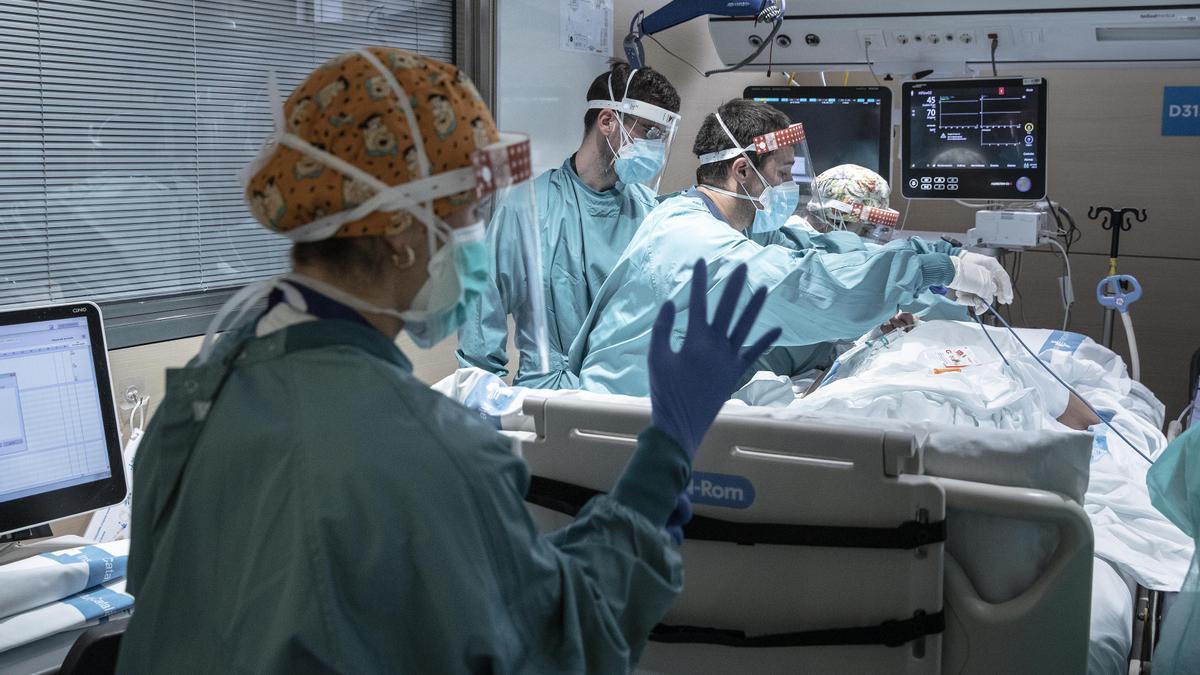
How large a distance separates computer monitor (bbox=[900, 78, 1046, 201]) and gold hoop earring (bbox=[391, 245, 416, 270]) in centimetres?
260

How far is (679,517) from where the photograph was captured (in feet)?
4.40

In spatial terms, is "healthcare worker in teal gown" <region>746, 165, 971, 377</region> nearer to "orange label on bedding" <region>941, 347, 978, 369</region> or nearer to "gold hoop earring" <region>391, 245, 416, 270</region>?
"orange label on bedding" <region>941, 347, 978, 369</region>

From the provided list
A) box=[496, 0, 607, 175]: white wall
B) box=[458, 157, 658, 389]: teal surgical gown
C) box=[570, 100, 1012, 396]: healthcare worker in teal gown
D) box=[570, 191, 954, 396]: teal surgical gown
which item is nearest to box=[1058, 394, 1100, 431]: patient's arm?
box=[570, 100, 1012, 396]: healthcare worker in teal gown

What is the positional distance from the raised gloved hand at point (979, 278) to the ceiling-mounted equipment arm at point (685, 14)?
129cm

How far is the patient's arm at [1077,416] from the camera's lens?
10.1 ft

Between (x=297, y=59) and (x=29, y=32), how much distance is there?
804 millimetres

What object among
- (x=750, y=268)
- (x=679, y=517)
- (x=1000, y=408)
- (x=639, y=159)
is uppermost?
(x=639, y=159)

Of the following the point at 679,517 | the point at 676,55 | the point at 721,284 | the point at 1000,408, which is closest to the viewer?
the point at 679,517

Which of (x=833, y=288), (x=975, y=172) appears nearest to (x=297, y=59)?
(x=833, y=288)

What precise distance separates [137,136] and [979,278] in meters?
2.02

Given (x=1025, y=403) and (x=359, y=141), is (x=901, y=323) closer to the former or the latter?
(x=1025, y=403)

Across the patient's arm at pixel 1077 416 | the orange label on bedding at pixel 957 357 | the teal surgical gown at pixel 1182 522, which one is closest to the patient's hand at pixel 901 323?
the orange label on bedding at pixel 957 357

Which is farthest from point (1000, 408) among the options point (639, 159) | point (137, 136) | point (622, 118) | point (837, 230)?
point (137, 136)

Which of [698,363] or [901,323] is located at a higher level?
[698,363]
